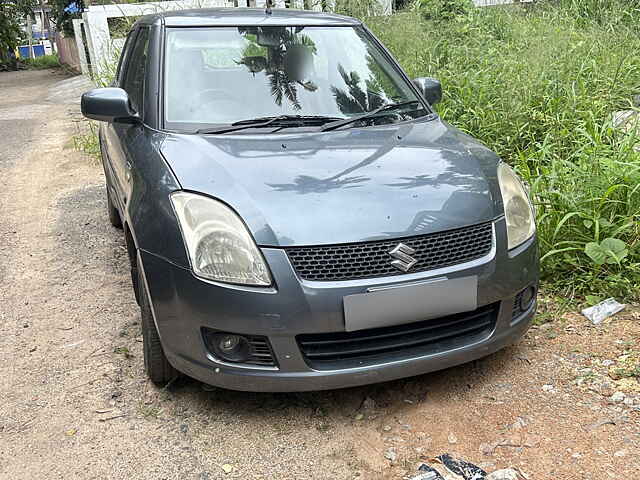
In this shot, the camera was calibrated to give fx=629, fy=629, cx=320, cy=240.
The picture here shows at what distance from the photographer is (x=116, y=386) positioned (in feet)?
9.03

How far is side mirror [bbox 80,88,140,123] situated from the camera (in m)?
3.05

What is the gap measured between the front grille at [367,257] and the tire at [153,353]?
0.76 m

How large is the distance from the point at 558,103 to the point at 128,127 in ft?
10.6

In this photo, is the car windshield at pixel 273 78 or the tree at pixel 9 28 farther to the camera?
the tree at pixel 9 28

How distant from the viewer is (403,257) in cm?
222

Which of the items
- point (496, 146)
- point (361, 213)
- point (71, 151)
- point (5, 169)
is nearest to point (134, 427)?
Answer: point (361, 213)

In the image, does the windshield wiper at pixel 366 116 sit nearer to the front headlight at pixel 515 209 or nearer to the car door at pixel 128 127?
the front headlight at pixel 515 209

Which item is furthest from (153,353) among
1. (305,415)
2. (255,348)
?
(305,415)

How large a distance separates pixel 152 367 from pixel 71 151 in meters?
6.36

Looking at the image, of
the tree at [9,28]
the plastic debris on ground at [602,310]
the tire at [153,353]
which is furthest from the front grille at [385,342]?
the tree at [9,28]

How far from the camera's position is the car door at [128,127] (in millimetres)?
3107

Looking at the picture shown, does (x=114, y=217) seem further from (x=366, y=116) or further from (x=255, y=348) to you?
(x=255, y=348)

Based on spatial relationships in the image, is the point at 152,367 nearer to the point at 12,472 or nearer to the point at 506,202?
the point at 12,472

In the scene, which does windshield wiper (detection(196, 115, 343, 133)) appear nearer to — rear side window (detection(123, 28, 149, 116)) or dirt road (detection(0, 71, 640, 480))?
rear side window (detection(123, 28, 149, 116))
